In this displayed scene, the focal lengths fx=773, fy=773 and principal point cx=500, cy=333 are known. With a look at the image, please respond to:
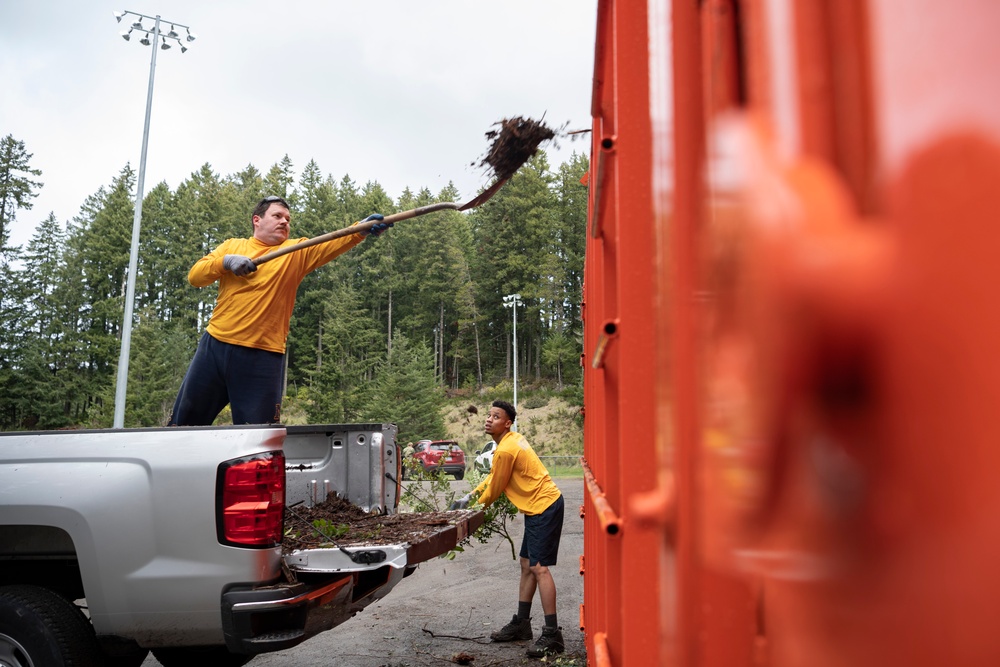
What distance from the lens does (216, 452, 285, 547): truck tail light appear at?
355 cm

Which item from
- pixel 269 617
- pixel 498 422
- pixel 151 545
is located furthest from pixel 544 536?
Result: pixel 151 545

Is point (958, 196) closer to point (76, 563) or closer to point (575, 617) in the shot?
point (76, 563)

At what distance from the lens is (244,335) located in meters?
5.50

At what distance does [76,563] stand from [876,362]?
4379mm

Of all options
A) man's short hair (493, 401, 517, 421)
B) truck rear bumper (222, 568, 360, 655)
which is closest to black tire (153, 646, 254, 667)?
truck rear bumper (222, 568, 360, 655)

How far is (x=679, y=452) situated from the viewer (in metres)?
0.90

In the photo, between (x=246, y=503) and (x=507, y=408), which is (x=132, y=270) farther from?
(x=246, y=503)

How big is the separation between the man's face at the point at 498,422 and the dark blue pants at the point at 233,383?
6.74 ft

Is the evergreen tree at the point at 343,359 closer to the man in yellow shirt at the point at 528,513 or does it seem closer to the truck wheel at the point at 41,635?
the man in yellow shirt at the point at 528,513

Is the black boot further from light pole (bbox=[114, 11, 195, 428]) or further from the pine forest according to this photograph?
the pine forest

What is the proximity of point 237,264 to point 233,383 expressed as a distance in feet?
2.80

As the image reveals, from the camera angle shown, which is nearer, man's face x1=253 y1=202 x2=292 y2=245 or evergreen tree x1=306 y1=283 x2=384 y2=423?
man's face x1=253 y1=202 x2=292 y2=245

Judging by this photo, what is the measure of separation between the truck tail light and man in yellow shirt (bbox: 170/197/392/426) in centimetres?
188

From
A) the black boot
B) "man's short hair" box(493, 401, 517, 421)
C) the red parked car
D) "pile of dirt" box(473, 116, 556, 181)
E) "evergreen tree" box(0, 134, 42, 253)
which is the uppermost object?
"evergreen tree" box(0, 134, 42, 253)
